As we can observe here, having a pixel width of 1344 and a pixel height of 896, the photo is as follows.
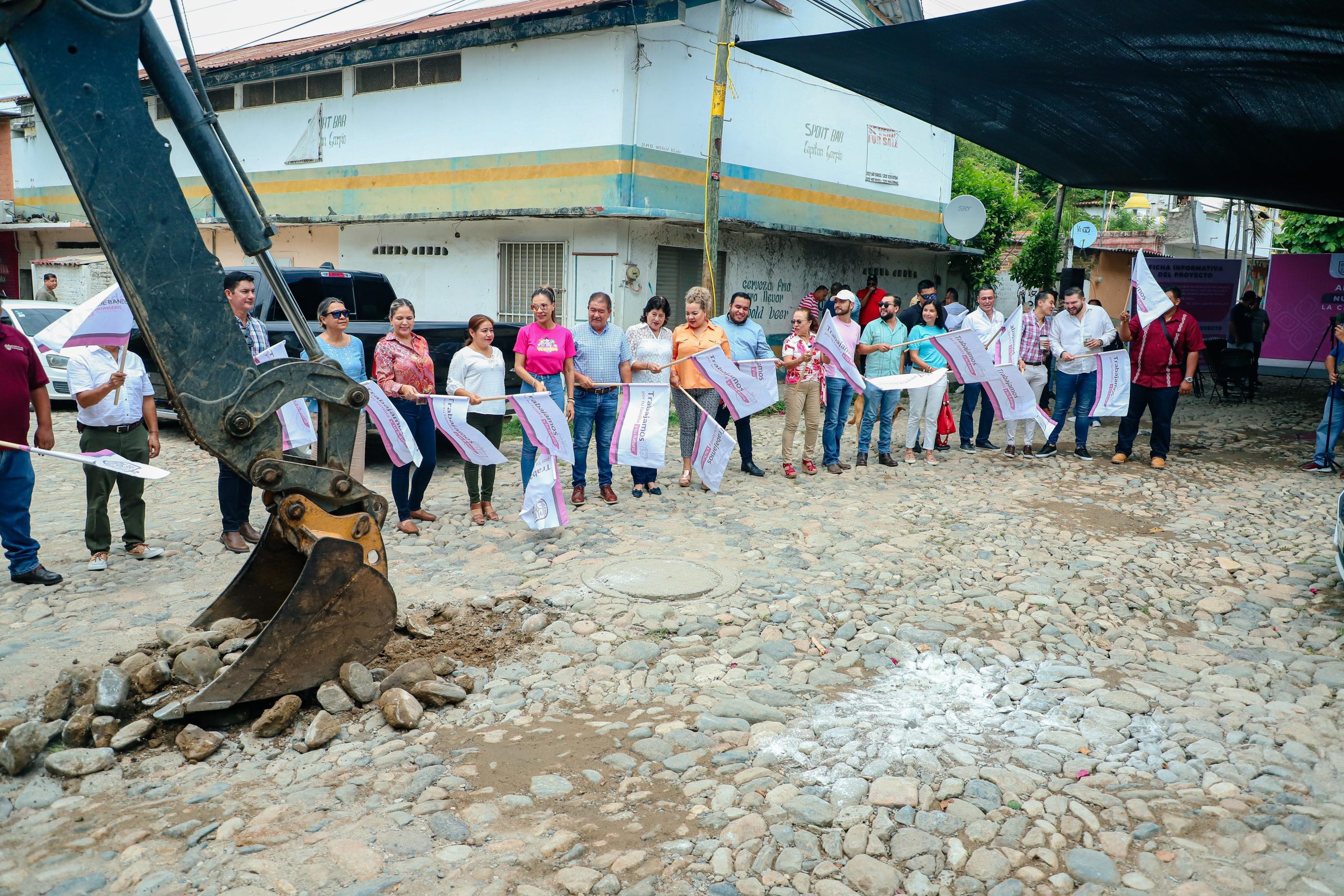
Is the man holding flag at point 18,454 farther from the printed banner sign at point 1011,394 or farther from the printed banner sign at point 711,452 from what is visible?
the printed banner sign at point 1011,394

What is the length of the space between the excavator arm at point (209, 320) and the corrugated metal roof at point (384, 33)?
1128cm

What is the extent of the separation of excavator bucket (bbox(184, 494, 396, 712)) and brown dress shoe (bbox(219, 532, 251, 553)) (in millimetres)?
2376

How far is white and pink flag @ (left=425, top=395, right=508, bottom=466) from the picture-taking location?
7.51 meters

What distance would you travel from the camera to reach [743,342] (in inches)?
372

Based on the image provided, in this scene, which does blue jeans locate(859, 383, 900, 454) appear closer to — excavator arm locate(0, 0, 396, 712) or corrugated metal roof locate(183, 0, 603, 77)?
excavator arm locate(0, 0, 396, 712)

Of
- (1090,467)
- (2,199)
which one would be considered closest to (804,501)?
(1090,467)

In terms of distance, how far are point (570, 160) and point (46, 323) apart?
8.16 metres

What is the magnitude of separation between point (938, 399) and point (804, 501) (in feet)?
9.45

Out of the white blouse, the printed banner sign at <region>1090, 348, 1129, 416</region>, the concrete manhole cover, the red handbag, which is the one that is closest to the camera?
the concrete manhole cover

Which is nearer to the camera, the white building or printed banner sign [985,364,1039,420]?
printed banner sign [985,364,1039,420]

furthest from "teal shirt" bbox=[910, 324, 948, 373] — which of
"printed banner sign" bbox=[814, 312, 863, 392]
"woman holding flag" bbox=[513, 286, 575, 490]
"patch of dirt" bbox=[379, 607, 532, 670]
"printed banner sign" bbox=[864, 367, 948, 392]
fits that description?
"patch of dirt" bbox=[379, 607, 532, 670]

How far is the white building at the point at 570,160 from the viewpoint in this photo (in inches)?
576

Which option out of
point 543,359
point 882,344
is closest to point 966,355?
point 882,344

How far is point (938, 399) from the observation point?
10609mm
